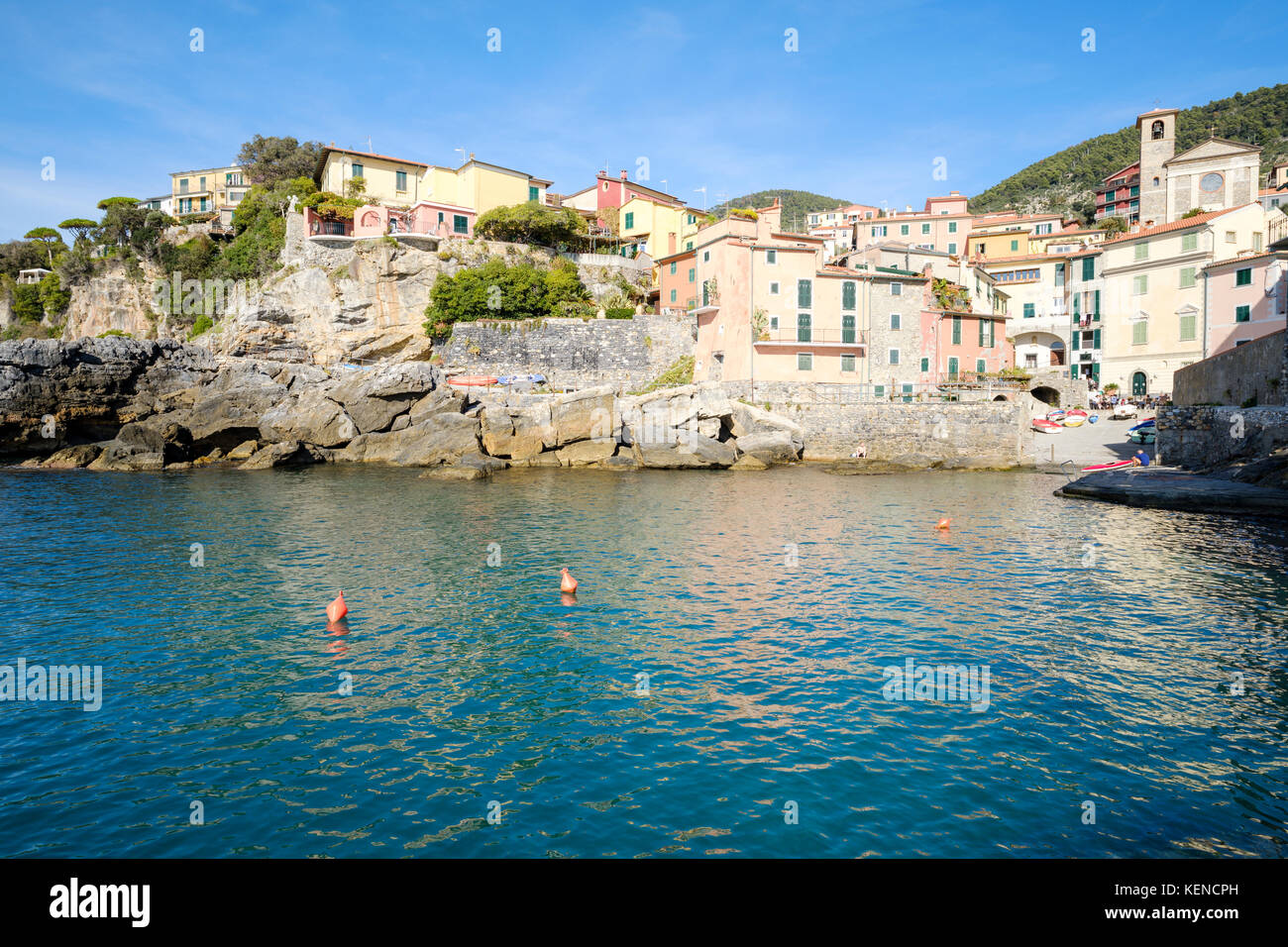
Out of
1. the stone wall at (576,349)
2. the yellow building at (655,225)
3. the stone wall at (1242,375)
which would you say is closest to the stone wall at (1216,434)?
the stone wall at (1242,375)

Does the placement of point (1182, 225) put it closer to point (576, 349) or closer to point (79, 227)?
point (576, 349)

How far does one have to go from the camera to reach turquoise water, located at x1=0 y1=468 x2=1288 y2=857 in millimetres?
7336

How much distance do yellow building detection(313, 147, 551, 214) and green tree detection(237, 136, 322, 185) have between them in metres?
5.82

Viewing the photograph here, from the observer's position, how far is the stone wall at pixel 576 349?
4703 cm

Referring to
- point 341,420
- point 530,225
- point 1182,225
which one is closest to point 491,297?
point 530,225

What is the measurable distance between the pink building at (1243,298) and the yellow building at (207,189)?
8380 centimetres

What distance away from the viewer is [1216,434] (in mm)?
30875

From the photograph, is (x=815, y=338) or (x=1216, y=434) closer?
(x=1216, y=434)

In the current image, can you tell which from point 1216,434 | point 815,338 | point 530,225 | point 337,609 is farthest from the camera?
point 530,225

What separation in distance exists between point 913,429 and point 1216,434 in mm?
14130

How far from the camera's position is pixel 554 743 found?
909 centimetres

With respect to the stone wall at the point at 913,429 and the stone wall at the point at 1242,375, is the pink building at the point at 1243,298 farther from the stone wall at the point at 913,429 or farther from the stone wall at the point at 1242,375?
the stone wall at the point at 913,429

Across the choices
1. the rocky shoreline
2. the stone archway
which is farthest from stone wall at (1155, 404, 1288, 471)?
the rocky shoreline
